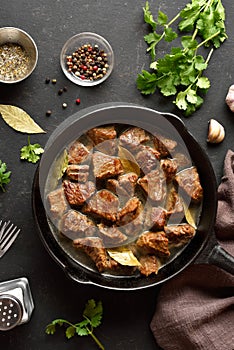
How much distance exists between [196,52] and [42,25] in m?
0.82

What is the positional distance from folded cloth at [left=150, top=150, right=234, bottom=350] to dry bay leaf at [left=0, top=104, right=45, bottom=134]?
1009 millimetres

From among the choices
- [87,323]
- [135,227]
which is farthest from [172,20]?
[87,323]

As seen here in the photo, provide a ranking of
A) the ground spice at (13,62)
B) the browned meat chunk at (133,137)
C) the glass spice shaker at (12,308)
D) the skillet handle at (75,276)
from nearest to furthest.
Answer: the skillet handle at (75,276)
the glass spice shaker at (12,308)
the browned meat chunk at (133,137)
the ground spice at (13,62)

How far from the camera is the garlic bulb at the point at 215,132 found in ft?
11.5

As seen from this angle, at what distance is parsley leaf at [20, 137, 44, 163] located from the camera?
345 cm

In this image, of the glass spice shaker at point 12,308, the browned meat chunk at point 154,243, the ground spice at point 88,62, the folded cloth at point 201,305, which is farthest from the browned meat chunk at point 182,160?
the glass spice shaker at point 12,308

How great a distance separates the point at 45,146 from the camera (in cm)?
346

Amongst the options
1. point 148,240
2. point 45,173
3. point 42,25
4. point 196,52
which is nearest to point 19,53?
point 42,25

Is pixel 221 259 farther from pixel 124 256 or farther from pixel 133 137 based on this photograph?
pixel 133 137

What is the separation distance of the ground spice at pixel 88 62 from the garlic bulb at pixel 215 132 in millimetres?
622

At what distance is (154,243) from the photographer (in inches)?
130

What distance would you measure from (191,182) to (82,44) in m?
0.93

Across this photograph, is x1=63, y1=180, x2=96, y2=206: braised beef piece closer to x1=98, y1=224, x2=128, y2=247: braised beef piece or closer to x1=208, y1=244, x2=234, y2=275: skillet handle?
x1=98, y1=224, x2=128, y2=247: braised beef piece

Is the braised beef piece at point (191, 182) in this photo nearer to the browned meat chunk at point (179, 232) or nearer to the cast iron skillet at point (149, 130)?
the cast iron skillet at point (149, 130)
